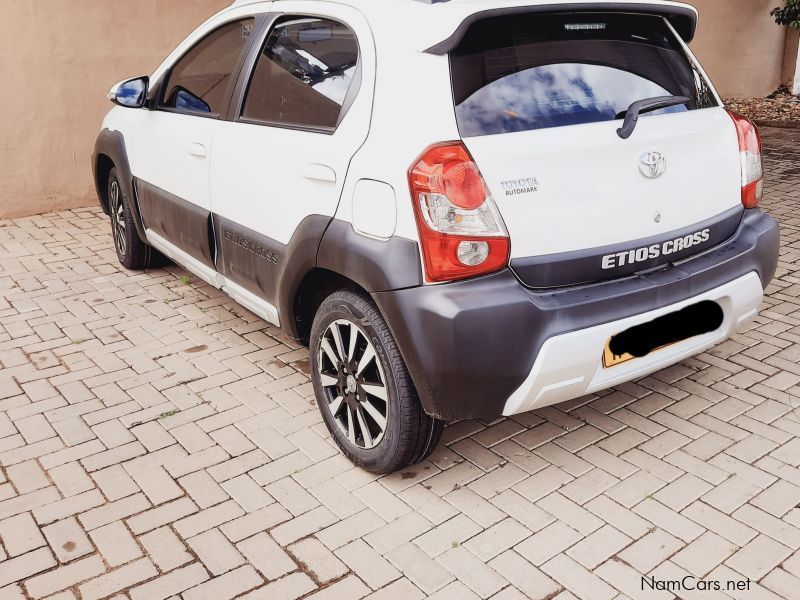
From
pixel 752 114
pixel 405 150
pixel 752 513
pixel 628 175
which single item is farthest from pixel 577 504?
pixel 752 114

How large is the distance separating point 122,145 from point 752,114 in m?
8.64

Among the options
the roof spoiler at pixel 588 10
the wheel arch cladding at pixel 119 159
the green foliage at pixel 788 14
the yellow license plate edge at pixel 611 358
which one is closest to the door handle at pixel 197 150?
the wheel arch cladding at pixel 119 159

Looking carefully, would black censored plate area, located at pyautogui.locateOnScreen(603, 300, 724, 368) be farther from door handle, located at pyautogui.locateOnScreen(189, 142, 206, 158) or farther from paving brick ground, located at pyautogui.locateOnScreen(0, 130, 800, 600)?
door handle, located at pyautogui.locateOnScreen(189, 142, 206, 158)

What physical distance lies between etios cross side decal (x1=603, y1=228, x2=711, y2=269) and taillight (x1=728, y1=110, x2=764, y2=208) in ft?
1.12

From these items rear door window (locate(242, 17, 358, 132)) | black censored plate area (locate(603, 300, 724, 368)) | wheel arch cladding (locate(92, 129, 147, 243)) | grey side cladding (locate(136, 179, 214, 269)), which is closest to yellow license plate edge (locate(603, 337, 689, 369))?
black censored plate area (locate(603, 300, 724, 368))

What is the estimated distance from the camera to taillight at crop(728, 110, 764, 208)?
336 centimetres

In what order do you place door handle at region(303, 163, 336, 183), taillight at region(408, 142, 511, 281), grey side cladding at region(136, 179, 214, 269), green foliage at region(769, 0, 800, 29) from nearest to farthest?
taillight at region(408, 142, 511, 281) → door handle at region(303, 163, 336, 183) → grey side cladding at region(136, 179, 214, 269) → green foliage at region(769, 0, 800, 29)

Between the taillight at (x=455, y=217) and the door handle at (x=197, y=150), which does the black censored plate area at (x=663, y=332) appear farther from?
the door handle at (x=197, y=150)

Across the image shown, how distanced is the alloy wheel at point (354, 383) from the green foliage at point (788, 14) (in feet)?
32.5

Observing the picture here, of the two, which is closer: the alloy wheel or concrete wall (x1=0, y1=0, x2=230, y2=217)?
the alloy wheel

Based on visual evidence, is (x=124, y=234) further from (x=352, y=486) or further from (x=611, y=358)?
(x=611, y=358)

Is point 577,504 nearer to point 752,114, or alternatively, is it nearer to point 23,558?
point 23,558

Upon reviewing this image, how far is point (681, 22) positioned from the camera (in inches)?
134

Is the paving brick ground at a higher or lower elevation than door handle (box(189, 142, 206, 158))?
lower
